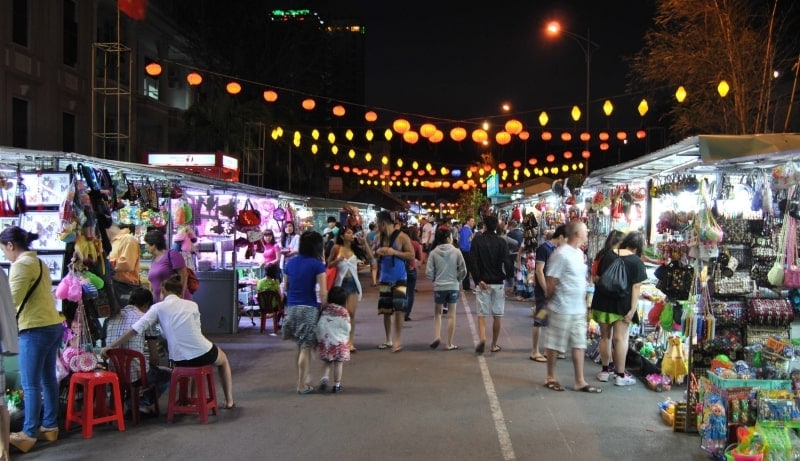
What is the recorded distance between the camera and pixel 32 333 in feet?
17.9

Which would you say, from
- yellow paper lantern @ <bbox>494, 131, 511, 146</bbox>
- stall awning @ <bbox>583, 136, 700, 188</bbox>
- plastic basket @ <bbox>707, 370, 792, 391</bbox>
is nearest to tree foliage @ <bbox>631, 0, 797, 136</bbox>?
yellow paper lantern @ <bbox>494, 131, 511, 146</bbox>

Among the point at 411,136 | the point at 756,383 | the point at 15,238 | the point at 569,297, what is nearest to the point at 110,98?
the point at 411,136

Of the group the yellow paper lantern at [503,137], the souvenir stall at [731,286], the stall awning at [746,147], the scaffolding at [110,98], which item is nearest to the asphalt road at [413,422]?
the souvenir stall at [731,286]

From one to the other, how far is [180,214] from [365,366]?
3.97 m

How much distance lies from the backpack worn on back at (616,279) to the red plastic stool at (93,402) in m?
5.25

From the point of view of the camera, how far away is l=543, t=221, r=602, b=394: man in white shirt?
7.10m

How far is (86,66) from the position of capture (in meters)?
20.0

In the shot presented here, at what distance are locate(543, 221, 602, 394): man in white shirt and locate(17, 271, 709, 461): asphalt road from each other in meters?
0.57

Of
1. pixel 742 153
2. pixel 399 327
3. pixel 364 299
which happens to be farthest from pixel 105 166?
pixel 364 299

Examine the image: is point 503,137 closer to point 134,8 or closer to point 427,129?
point 427,129

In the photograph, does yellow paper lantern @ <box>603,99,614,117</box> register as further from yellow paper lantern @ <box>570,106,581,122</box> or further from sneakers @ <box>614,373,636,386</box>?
sneakers @ <box>614,373,636,386</box>

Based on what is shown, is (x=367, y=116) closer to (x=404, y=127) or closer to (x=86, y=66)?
(x=404, y=127)

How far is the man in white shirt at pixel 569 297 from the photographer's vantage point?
710cm

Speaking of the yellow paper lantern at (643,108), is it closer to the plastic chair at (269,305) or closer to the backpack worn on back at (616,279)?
the backpack worn on back at (616,279)
